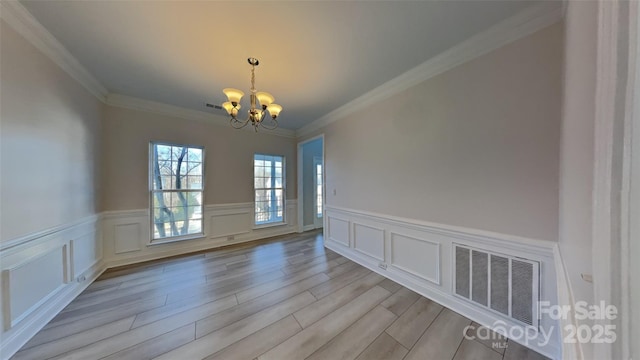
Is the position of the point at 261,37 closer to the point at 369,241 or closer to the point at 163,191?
the point at 369,241

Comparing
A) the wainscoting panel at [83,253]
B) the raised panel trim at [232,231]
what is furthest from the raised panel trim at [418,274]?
the wainscoting panel at [83,253]

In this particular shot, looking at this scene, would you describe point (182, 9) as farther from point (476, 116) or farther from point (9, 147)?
point (476, 116)

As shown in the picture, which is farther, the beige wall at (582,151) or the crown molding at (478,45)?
the crown molding at (478,45)

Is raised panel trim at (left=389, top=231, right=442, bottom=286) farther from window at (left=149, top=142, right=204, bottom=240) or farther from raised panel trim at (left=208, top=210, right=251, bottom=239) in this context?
window at (left=149, top=142, right=204, bottom=240)

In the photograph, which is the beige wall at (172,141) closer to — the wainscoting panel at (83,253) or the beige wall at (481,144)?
the wainscoting panel at (83,253)

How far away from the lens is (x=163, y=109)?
333 cm

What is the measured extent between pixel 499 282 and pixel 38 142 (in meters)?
4.23

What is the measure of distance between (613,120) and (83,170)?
4011mm

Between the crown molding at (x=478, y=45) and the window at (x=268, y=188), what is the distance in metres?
2.61

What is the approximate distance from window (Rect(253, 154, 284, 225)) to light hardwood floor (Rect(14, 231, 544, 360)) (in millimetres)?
1809

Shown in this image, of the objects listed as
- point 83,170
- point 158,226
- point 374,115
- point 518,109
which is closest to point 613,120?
point 518,109

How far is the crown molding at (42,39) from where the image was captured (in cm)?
151

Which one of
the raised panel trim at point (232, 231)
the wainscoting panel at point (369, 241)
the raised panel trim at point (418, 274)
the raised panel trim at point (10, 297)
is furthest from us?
the raised panel trim at point (232, 231)

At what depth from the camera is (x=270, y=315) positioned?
76.0 inches
